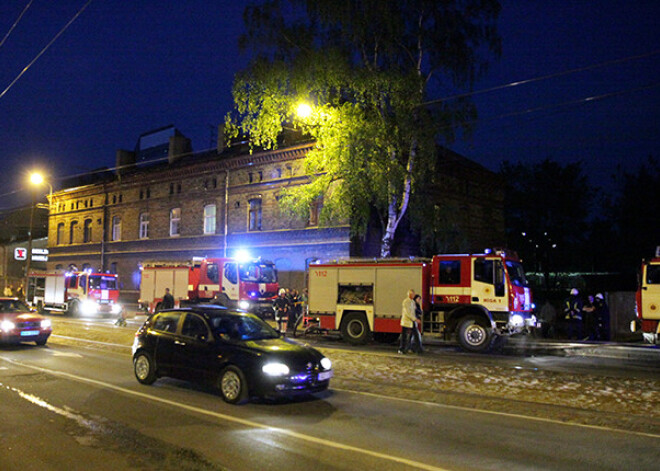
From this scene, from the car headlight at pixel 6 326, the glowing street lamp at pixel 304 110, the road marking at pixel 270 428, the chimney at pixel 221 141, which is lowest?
the road marking at pixel 270 428

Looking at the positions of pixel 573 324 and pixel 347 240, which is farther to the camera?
pixel 347 240

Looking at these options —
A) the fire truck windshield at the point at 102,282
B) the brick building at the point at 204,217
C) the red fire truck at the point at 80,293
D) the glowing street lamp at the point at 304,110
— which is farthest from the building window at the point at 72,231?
the glowing street lamp at the point at 304,110

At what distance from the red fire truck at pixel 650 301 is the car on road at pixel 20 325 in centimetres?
1718

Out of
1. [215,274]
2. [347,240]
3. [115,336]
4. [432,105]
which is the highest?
[432,105]

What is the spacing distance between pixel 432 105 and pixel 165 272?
1506 cm

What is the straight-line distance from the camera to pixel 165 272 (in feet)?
95.3

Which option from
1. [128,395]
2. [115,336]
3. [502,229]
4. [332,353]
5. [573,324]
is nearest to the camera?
[128,395]

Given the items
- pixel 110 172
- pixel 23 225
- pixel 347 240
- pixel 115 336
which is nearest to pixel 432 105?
pixel 347 240

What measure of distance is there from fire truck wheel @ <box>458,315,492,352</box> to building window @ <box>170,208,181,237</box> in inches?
1086

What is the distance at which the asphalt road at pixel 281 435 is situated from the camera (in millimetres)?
6309

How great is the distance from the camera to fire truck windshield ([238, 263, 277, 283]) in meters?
27.2

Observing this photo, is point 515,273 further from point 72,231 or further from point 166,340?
point 72,231

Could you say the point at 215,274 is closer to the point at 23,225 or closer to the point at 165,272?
the point at 165,272

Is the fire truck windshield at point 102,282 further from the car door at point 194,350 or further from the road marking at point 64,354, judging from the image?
the car door at point 194,350
